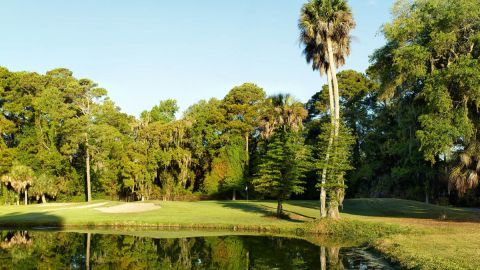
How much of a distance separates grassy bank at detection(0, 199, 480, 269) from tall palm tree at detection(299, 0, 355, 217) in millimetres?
3451

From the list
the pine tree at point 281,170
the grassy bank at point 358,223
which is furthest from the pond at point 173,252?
the pine tree at point 281,170

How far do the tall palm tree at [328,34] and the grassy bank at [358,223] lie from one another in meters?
3.45

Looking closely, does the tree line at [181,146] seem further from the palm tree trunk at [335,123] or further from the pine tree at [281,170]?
the palm tree trunk at [335,123]

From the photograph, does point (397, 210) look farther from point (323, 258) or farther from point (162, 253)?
point (162, 253)

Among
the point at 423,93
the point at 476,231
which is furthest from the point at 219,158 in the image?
the point at 476,231

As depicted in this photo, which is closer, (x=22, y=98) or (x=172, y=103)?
(x=22, y=98)

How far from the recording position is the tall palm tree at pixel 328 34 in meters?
30.0

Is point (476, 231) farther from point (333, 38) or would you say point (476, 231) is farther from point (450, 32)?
point (333, 38)

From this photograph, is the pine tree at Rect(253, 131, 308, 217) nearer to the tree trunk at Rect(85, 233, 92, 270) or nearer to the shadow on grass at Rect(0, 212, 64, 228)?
the tree trunk at Rect(85, 233, 92, 270)

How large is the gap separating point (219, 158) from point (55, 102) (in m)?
21.6

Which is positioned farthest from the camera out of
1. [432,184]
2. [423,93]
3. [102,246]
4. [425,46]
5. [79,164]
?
[79,164]

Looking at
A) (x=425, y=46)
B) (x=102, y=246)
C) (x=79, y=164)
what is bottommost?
(x=102, y=246)

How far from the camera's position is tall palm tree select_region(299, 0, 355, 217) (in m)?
30.0

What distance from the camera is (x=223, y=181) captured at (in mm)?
59000
